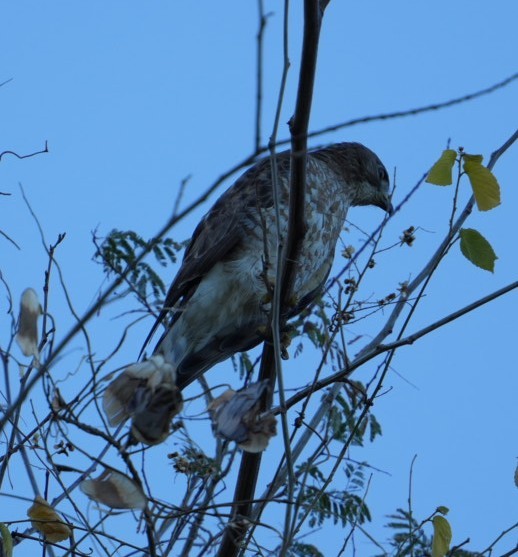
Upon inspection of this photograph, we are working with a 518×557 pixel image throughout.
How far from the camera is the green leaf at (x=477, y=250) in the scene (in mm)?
3012

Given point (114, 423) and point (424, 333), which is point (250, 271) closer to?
point (424, 333)

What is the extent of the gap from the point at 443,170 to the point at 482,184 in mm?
132

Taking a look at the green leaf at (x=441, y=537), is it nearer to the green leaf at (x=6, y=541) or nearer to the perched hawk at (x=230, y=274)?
the green leaf at (x=6, y=541)

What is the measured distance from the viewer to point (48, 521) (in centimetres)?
249

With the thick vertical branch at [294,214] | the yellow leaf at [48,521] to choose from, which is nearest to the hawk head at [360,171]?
the thick vertical branch at [294,214]

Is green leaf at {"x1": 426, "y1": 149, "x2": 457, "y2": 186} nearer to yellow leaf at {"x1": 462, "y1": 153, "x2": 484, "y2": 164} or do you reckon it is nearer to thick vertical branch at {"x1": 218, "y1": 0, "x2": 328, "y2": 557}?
yellow leaf at {"x1": 462, "y1": 153, "x2": 484, "y2": 164}

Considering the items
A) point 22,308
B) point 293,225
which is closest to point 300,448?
point 293,225

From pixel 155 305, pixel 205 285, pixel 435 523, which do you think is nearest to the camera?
pixel 155 305

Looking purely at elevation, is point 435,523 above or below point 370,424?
below

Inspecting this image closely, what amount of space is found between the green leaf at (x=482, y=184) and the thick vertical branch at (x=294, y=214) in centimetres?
52

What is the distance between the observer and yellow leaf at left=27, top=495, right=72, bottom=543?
2477 millimetres

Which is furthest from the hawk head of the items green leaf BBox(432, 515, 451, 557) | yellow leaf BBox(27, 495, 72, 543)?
yellow leaf BBox(27, 495, 72, 543)

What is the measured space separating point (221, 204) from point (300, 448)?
2.21 m

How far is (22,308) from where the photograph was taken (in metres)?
2.12
